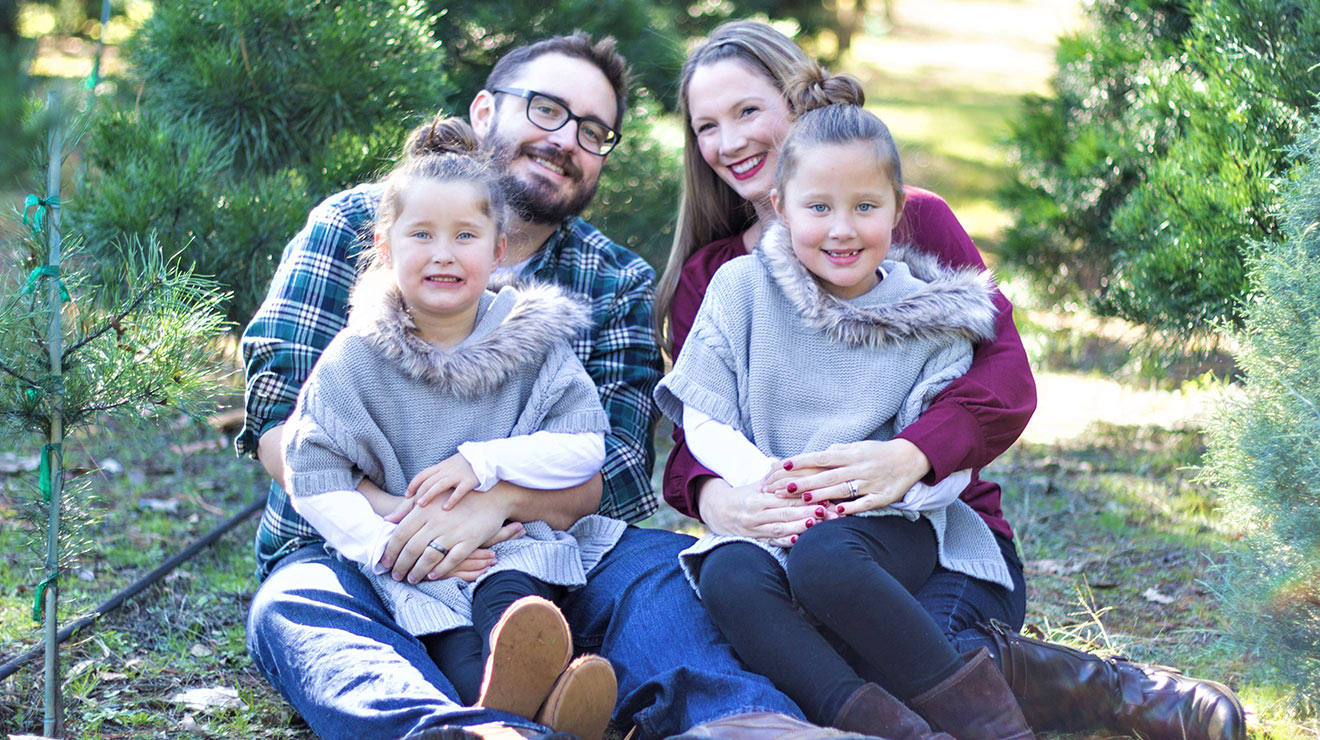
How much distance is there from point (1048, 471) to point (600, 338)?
2.22m

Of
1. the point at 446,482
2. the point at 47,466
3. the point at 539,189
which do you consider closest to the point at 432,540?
the point at 446,482

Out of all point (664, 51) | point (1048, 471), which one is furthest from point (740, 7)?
point (1048, 471)

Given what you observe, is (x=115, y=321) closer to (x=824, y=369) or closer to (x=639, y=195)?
(x=824, y=369)

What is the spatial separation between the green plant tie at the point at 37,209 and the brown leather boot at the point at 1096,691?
2033 mm

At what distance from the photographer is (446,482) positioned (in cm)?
245

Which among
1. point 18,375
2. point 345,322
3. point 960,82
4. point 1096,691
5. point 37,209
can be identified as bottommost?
point 1096,691

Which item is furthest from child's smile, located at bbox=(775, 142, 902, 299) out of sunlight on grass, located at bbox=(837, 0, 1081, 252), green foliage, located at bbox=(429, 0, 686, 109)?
sunlight on grass, located at bbox=(837, 0, 1081, 252)

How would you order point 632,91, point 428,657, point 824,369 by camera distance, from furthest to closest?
point 632,91 → point 824,369 → point 428,657

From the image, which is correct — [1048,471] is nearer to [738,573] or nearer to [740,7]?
[738,573]

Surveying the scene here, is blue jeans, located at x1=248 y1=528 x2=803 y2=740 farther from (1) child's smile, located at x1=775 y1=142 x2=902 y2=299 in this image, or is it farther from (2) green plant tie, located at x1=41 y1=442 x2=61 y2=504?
(1) child's smile, located at x1=775 y1=142 x2=902 y2=299

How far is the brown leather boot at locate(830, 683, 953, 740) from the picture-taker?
2008 mm

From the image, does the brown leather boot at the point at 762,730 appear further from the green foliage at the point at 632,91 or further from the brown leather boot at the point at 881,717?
the green foliage at the point at 632,91

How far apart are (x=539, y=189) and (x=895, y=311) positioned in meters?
1.04

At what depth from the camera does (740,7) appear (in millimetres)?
7723
